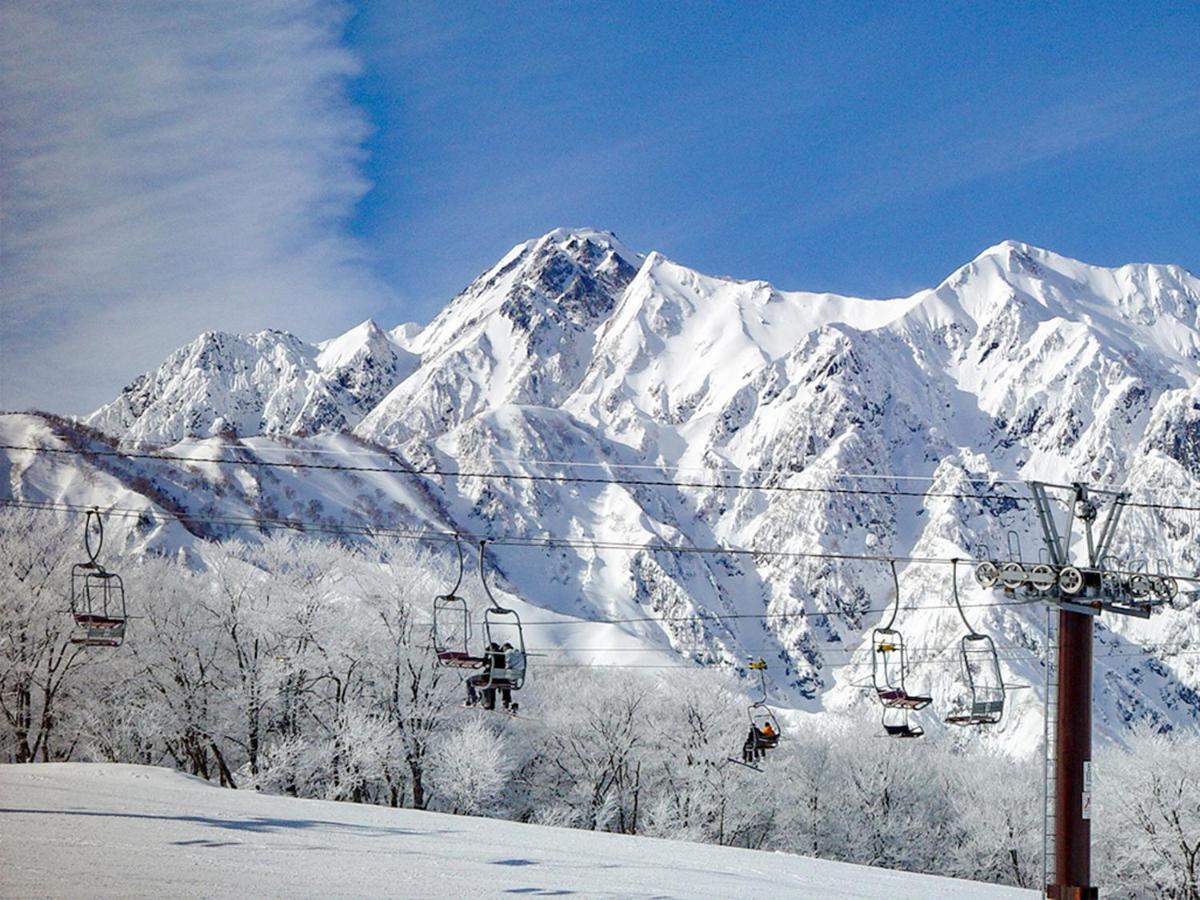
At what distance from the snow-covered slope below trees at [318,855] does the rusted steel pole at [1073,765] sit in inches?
211

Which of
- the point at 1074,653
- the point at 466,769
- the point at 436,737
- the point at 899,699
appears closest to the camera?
the point at 1074,653

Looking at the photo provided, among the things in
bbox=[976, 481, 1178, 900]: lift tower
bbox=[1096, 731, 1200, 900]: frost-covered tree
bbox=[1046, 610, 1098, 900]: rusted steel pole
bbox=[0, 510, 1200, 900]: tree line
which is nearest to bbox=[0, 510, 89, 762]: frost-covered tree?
bbox=[0, 510, 1200, 900]: tree line

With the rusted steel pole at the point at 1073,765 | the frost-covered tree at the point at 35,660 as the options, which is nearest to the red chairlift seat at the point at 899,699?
the rusted steel pole at the point at 1073,765

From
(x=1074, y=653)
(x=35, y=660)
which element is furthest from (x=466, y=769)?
(x=1074, y=653)

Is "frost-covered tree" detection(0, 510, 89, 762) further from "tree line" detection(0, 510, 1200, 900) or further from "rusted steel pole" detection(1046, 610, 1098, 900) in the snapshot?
"rusted steel pole" detection(1046, 610, 1098, 900)

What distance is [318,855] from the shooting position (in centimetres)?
2912

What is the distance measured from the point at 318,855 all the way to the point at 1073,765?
16980mm

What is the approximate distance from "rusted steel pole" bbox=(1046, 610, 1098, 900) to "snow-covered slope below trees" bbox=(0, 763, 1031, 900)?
535 cm

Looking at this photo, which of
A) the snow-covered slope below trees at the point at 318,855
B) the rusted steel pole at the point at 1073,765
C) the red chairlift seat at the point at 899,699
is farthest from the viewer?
the red chairlift seat at the point at 899,699

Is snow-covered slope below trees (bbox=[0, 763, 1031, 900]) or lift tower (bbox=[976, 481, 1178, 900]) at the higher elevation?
lift tower (bbox=[976, 481, 1178, 900])

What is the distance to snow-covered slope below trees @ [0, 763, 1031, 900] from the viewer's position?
23016mm

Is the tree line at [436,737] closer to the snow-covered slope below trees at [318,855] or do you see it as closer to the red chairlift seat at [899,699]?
the snow-covered slope below trees at [318,855]

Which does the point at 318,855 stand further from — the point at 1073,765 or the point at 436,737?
the point at 436,737

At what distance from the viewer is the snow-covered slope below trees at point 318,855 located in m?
23.0
